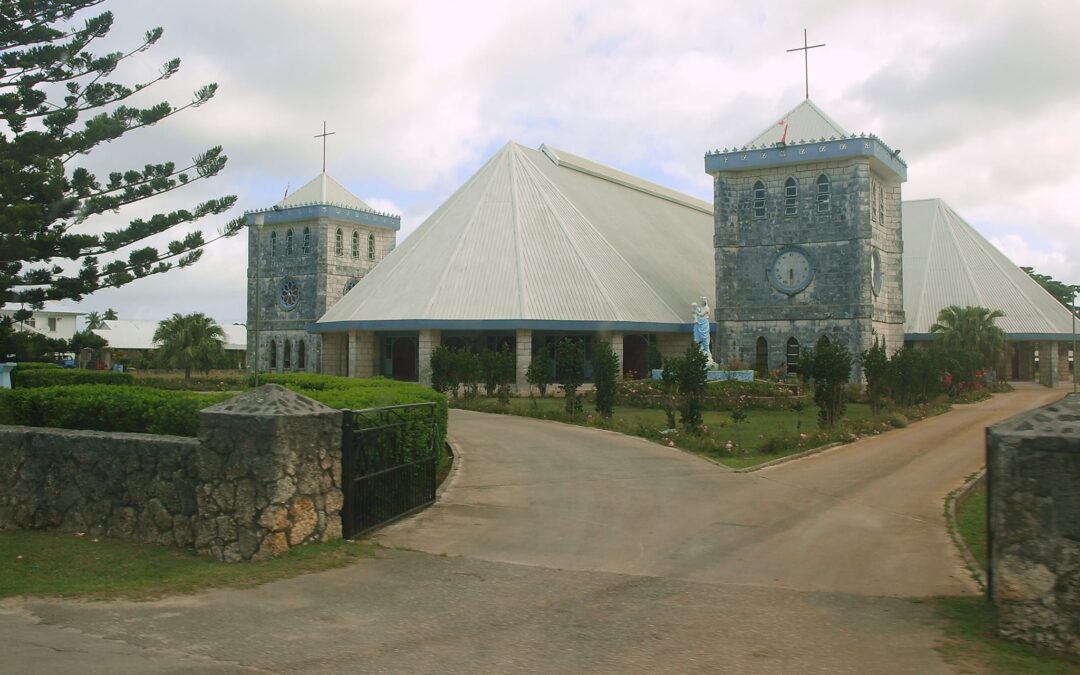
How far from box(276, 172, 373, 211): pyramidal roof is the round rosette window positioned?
4862 millimetres

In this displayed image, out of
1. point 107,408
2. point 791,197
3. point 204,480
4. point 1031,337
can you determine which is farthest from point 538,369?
point 1031,337

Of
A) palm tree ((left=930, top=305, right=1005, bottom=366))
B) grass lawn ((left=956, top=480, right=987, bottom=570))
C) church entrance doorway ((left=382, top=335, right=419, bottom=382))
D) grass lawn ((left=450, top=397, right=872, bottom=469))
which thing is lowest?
grass lawn ((left=956, top=480, right=987, bottom=570))

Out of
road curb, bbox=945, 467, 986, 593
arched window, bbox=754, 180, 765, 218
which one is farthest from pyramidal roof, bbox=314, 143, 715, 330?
road curb, bbox=945, 467, 986, 593

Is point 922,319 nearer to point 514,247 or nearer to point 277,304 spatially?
point 514,247

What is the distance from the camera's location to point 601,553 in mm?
9508

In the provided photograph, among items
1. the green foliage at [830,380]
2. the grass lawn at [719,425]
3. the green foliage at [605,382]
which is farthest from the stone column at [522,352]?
the green foliage at [830,380]

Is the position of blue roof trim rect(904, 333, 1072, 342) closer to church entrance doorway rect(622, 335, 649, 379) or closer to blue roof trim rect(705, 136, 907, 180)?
blue roof trim rect(705, 136, 907, 180)

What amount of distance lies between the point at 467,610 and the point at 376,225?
52.7 metres

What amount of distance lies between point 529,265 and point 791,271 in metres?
11.7

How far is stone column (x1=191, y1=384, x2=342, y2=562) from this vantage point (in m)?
8.84

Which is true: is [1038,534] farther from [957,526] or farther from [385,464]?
[385,464]

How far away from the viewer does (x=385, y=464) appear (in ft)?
36.1

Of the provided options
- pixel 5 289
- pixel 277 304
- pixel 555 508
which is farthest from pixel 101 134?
pixel 277 304

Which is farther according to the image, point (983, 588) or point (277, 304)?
point (277, 304)
